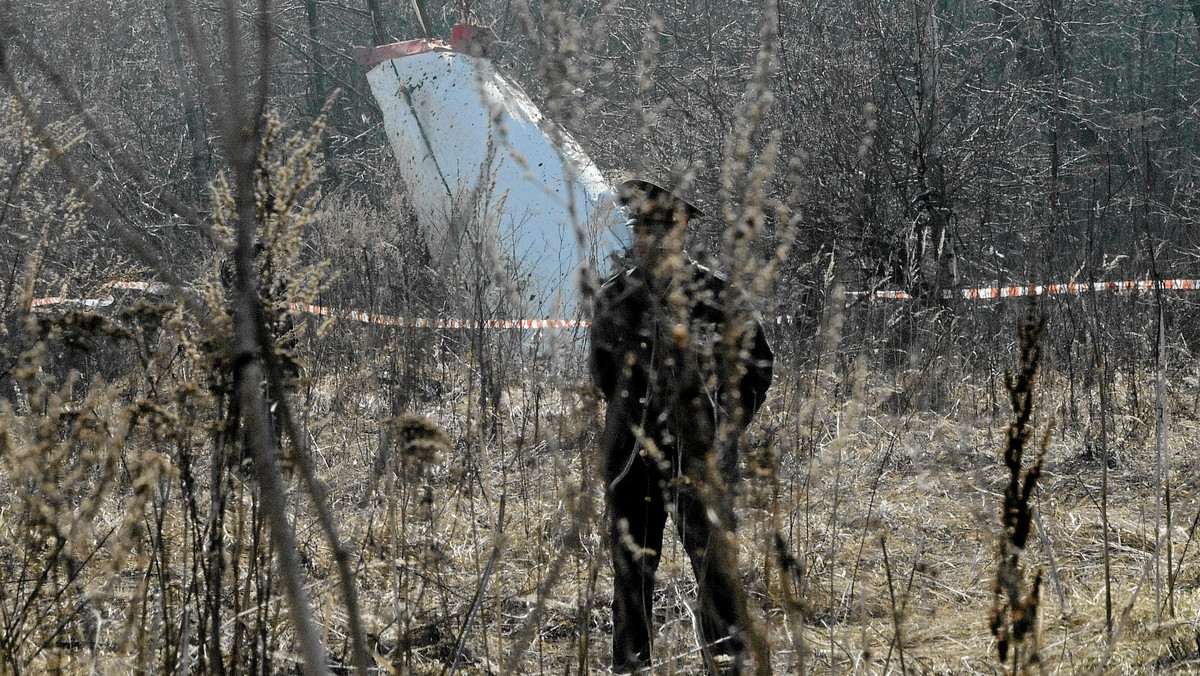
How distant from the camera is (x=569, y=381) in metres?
5.54

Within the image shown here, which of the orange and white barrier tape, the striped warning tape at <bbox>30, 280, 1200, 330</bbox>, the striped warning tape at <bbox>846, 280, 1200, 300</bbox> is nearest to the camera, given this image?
the orange and white barrier tape

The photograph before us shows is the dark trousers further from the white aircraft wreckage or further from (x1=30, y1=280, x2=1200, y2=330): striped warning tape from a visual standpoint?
the white aircraft wreckage

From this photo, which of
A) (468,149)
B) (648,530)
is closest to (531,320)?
(468,149)

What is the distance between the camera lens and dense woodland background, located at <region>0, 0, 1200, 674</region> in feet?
5.66

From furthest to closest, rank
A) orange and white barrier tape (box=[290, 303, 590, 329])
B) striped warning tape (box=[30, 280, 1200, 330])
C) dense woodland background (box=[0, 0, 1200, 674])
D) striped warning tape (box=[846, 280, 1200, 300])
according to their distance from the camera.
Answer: striped warning tape (box=[846, 280, 1200, 300]), striped warning tape (box=[30, 280, 1200, 330]), orange and white barrier tape (box=[290, 303, 590, 329]), dense woodland background (box=[0, 0, 1200, 674])

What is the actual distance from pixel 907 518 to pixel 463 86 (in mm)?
6388

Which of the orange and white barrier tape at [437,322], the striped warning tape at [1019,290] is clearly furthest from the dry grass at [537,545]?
the striped warning tape at [1019,290]

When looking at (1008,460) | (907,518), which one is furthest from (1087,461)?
(1008,460)

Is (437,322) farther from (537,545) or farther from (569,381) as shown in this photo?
(537,545)

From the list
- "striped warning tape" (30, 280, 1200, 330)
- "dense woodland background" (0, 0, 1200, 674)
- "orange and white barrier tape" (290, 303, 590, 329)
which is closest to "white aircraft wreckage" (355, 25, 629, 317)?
"dense woodland background" (0, 0, 1200, 674)

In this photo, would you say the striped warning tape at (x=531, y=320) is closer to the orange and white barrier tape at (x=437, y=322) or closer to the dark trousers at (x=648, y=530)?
the orange and white barrier tape at (x=437, y=322)

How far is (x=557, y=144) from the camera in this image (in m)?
1.42

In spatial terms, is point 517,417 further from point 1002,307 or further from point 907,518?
point 1002,307

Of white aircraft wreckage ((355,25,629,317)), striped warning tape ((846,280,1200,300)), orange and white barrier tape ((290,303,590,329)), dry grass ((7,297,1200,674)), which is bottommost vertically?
dry grass ((7,297,1200,674))
